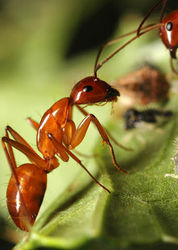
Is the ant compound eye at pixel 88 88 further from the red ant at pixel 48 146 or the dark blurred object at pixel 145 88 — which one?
the dark blurred object at pixel 145 88

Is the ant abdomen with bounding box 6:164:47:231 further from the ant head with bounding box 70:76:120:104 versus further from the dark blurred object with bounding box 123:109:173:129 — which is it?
the dark blurred object with bounding box 123:109:173:129

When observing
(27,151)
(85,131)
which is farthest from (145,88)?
(27,151)

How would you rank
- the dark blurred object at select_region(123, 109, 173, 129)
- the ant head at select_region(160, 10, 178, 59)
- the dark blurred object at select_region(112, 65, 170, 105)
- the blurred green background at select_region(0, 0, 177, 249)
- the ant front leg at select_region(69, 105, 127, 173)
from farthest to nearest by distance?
the blurred green background at select_region(0, 0, 177, 249) < the dark blurred object at select_region(112, 65, 170, 105) < the dark blurred object at select_region(123, 109, 173, 129) < the ant head at select_region(160, 10, 178, 59) < the ant front leg at select_region(69, 105, 127, 173)

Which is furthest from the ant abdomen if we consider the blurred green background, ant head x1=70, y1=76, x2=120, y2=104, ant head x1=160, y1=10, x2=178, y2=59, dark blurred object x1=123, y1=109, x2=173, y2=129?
the blurred green background

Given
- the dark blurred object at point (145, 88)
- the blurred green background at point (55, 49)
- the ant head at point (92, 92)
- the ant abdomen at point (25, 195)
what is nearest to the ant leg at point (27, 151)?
the ant abdomen at point (25, 195)

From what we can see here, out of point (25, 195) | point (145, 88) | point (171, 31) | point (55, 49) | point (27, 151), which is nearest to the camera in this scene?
point (25, 195)

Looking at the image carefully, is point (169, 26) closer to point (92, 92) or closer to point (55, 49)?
point (92, 92)

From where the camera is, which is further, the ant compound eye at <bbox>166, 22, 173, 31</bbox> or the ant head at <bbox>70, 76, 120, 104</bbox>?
the ant compound eye at <bbox>166, 22, 173, 31</bbox>
